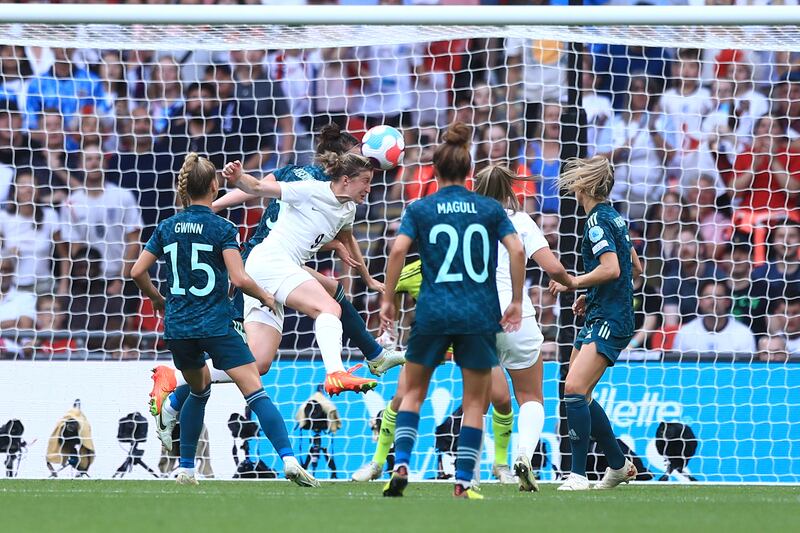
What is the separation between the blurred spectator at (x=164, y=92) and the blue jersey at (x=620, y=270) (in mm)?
4639

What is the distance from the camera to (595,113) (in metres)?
9.93

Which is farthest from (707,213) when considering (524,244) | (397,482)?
(397,482)

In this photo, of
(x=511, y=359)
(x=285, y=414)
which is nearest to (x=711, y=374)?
(x=511, y=359)

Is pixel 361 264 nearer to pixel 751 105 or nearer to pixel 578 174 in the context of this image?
pixel 578 174

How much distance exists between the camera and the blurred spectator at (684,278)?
9625 millimetres

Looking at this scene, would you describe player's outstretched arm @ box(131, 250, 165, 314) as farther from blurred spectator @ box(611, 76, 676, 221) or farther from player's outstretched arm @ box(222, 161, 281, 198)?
blurred spectator @ box(611, 76, 676, 221)

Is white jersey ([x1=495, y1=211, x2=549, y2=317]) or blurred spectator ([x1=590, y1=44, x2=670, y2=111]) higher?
blurred spectator ([x1=590, y1=44, x2=670, y2=111])

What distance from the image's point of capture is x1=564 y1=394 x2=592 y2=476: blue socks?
6930 millimetres

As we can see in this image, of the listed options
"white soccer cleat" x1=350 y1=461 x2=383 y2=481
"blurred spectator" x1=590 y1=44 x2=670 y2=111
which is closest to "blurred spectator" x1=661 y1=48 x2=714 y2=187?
"blurred spectator" x1=590 y1=44 x2=670 y2=111

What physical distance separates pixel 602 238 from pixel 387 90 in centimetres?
465

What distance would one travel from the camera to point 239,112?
1038 cm

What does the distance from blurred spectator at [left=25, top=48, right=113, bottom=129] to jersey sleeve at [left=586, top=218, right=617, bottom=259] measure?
5.20m

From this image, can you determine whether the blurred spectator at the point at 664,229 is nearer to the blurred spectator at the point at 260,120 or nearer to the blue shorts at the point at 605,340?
the blue shorts at the point at 605,340

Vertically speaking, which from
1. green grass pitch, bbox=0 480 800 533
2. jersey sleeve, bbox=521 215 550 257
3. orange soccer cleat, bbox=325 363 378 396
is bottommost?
green grass pitch, bbox=0 480 800 533
